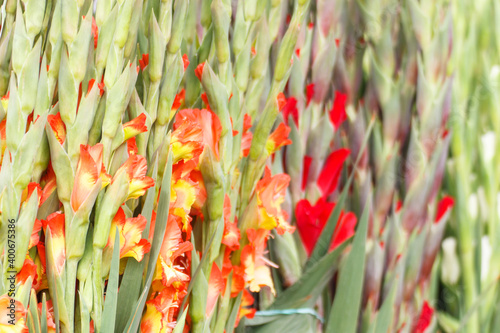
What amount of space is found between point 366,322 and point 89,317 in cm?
41

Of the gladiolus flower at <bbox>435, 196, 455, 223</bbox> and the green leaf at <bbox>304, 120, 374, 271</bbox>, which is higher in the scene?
the gladiolus flower at <bbox>435, 196, 455, 223</bbox>

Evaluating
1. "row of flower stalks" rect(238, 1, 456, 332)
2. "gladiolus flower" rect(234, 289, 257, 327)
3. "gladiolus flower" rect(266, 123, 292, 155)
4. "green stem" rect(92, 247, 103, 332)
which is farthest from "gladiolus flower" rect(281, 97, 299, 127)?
"green stem" rect(92, 247, 103, 332)

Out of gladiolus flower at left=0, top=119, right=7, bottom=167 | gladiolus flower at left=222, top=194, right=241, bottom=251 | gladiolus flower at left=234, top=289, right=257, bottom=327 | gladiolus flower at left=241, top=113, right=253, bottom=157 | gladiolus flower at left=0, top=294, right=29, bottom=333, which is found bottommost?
gladiolus flower at left=0, top=294, right=29, bottom=333

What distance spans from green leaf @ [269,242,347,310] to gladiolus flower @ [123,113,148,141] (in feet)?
0.93

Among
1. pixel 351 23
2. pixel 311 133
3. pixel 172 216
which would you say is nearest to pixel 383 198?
pixel 311 133

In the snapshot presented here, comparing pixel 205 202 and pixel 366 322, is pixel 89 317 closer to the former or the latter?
pixel 205 202

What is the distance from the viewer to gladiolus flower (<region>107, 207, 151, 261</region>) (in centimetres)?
37

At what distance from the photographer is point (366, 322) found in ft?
2.14

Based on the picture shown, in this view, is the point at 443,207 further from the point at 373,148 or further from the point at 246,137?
the point at 246,137

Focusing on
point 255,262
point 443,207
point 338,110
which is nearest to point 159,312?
point 255,262

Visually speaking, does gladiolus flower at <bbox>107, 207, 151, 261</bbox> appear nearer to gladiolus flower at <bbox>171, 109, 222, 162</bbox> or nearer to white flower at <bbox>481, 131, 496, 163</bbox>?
gladiolus flower at <bbox>171, 109, 222, 162</bbox>

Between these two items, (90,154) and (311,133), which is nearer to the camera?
(90,154)

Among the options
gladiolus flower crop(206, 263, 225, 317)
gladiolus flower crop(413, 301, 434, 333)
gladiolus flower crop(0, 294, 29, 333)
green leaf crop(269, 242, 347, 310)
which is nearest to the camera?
gladiolus flower crop(0, 294, 29, 333)

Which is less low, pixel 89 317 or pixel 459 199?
pixel 459 199
